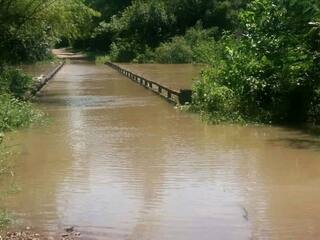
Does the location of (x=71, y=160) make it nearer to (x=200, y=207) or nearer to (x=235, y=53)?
(x=200, y=207)

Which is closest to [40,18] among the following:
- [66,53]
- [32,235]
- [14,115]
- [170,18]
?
[14,115]

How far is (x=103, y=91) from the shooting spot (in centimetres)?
3041

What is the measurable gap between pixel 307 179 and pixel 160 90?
56.2 ft

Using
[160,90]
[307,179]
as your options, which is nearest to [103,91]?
[160,90]

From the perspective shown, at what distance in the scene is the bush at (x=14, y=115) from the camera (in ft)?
54.7

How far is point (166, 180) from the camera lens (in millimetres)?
11602

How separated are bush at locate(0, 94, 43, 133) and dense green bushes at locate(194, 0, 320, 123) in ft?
17.8

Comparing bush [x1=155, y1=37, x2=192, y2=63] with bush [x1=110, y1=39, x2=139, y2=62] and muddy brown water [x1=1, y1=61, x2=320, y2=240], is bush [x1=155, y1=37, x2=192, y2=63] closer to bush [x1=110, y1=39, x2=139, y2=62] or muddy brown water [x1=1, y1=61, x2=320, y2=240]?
bush [x1=110, y1=39, x2=139, y2=62]

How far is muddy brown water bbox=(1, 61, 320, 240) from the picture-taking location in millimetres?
8914

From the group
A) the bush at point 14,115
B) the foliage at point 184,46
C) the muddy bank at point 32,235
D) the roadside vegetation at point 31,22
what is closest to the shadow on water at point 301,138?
the bush at point 14,115

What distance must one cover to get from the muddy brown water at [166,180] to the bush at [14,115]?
1.28 ft

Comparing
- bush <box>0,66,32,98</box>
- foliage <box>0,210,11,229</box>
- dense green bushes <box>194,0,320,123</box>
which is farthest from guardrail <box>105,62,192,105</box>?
foliage <box>0,210,11,229</box>

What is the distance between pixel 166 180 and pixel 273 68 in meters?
8.45

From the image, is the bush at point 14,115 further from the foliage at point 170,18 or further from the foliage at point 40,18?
the foliage at point 170,18
